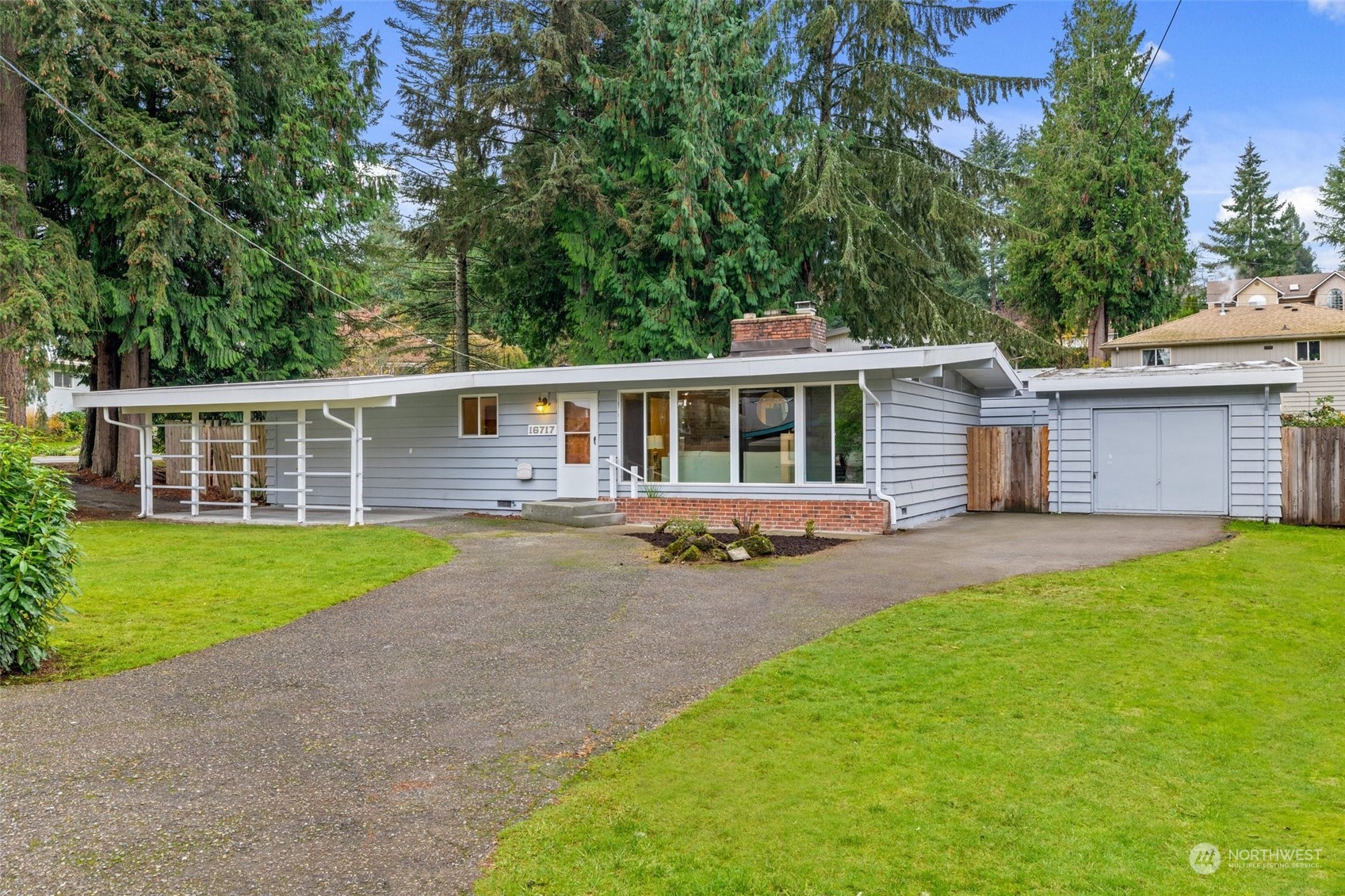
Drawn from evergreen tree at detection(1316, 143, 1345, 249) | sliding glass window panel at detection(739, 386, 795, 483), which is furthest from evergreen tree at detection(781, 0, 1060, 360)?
evergreen tree at detection(1316, 143, 1345, 249)

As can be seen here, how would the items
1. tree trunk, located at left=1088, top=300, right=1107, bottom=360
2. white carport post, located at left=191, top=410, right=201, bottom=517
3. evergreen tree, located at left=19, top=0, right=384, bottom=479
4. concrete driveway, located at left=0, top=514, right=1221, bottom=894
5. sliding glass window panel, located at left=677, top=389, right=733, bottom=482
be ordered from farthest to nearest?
tree trunk, located at left=1088, top=300, right=1107, bottom=360 < evergreen tree, located at left=19, top=0, right=384, bottom=479 < white carport post, located at left=191, top=410, right=201, bottom=517 < sliding glass window panel, located at left=677, top=389, right=733, bottom=482 < concrete driveway, located at left=0, top=514, right=1221, bottom=894

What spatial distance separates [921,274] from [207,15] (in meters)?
16.2

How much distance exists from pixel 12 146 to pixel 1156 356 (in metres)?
31.9

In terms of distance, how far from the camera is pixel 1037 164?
33.7 m

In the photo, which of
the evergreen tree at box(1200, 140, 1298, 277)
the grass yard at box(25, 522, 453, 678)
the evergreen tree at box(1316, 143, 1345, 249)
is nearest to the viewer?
the grass yard at box(25, 522, 453, 678)

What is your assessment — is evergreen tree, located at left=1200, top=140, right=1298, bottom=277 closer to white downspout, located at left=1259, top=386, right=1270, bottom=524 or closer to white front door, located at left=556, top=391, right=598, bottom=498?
white downspout, located at left=1259, top=386, right=1270, bottom=524

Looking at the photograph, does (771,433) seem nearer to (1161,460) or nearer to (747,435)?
(747,435)

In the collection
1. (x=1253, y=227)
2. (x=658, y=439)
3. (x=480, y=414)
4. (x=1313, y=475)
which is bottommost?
(x=1313, y=475)

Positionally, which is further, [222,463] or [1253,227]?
[1253,227]

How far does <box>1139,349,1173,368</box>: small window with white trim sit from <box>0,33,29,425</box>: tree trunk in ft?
101

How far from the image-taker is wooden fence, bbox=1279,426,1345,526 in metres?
12.6

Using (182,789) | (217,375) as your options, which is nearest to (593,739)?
(182,789)

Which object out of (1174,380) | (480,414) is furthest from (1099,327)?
(480,414)

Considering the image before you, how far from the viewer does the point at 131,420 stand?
20.3 meters
